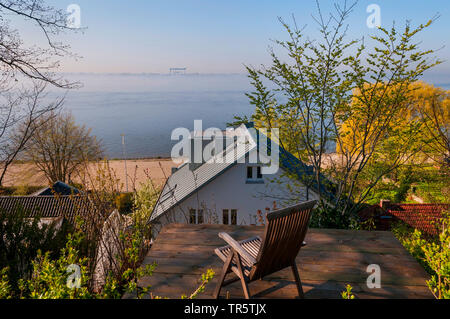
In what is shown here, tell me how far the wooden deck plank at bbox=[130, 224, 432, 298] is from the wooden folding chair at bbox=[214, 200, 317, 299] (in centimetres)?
23

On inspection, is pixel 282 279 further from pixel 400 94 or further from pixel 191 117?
pixel 191 117

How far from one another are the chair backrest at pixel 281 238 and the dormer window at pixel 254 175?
1014 cm

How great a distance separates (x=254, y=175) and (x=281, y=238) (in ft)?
34.3

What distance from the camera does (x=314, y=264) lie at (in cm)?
297

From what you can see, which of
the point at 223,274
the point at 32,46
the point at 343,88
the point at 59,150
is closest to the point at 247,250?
the point at 223,274

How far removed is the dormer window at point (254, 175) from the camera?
12.6 m

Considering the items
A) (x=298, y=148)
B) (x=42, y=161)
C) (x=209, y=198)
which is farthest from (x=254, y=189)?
(x=42, y=161)

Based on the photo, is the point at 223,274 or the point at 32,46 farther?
the point at 32,46

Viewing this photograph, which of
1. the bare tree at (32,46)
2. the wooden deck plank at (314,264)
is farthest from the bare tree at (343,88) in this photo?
the bare tree at (32,46)

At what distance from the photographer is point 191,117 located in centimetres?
6175

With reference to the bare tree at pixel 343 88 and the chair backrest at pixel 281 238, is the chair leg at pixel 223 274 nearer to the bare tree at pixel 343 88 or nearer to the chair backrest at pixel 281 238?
the chair backrest at pixel 281 238

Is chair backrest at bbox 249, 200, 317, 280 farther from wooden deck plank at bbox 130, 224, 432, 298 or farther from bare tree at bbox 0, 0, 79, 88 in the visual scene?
bare tree at bbox 0, 0, 79, 88

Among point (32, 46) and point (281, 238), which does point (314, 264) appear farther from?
point (32, 46)

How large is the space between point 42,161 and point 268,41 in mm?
20883
